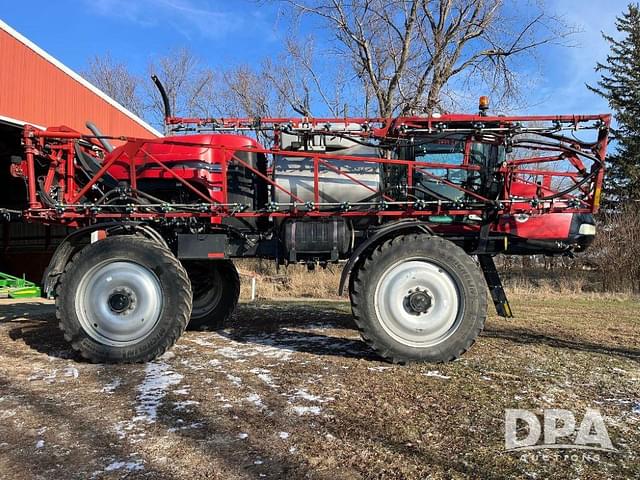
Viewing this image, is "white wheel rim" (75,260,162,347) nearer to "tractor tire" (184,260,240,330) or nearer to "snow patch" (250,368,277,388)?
"snow patch" (250,368,277,388)

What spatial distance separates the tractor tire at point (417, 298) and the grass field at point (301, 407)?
9.4 inches

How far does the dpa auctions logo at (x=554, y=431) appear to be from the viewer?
9.61 feet

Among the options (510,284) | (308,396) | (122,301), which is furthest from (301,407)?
(510,284)

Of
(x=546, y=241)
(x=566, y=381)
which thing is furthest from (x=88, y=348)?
(x=546, y=241)

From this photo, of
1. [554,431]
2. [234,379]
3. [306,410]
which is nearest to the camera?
[554,431]

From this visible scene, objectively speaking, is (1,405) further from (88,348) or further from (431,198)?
(431,198)

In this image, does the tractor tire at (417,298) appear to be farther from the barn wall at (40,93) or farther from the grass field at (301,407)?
the barn wall at (40,93)

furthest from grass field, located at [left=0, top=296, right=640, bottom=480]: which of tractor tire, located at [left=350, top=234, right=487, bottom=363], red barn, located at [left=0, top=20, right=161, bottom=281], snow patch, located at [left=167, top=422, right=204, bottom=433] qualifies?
red barn, located at [left=0, top=20, right=161, bottom=281]

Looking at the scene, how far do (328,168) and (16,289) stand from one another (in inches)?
500

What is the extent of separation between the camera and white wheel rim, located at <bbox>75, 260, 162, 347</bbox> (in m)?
5.03

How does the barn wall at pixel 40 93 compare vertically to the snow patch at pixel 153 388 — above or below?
above

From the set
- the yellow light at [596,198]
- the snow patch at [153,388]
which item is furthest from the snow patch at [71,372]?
the yellow light at [596,198]

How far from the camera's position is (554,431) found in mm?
3139

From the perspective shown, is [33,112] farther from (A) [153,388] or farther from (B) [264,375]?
(B) [264,375]
